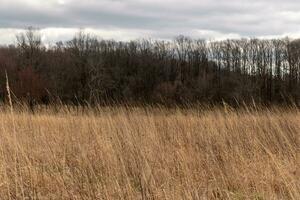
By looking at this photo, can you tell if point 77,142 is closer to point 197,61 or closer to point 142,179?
point 142,179

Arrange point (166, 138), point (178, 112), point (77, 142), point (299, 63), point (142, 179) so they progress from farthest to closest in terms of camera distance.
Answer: point (299, 63) < point (178, 112) < point (166, 138) < point (77, 142) < point (142, 179)

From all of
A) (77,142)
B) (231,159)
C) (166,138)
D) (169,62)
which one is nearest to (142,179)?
(231,159)

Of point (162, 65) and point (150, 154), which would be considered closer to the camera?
point (150, 154)

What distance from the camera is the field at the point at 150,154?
3992 mm

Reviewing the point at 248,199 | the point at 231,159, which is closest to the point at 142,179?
the point at 248,199

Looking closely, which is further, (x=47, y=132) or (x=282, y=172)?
(x=47, y=132)

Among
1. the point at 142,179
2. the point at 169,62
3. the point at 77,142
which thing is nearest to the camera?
the point at 142,179

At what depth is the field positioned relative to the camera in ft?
13.1

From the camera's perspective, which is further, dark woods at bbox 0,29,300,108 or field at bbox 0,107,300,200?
dark woods at bbox 0,29,300,108

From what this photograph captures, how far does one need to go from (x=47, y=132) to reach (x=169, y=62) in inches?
3082

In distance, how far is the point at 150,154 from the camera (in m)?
5.24

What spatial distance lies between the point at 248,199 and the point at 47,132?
367 cm

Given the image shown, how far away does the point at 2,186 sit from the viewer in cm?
405

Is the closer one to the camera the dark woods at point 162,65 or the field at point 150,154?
the field at point 150,154
